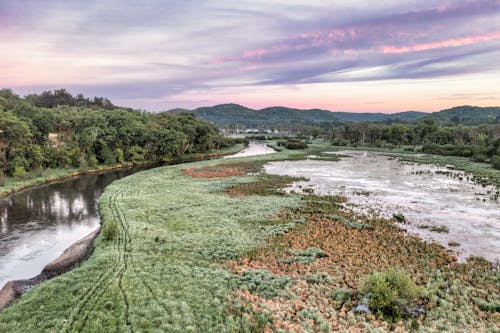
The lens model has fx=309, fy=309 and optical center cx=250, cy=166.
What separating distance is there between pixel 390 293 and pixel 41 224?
30.0 meters

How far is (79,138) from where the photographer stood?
6475 cm

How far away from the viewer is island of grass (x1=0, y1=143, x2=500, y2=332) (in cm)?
1265

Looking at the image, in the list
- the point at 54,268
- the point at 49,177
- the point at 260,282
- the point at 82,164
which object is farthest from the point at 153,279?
the point at 82,164

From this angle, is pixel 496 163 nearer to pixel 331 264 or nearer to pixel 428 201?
pixel 428 201

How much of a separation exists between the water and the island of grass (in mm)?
3712

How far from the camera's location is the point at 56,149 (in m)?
59.1

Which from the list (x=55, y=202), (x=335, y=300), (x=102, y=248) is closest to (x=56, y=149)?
(x=55, y=202)

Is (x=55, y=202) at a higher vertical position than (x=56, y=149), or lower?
lower

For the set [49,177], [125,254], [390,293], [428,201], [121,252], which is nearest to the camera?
[390,293]

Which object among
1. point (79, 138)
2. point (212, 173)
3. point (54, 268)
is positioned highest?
point (79, 138)

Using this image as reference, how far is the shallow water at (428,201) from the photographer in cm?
2348

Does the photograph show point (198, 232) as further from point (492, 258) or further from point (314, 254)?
point (492, 258)

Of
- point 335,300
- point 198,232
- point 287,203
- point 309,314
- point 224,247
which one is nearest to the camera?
point 309,314

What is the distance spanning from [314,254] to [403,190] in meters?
28.0
